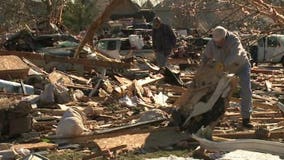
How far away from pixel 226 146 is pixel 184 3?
507cm

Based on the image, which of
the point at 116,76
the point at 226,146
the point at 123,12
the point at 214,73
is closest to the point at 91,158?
the point at 226,146

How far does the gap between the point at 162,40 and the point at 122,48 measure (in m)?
9.00

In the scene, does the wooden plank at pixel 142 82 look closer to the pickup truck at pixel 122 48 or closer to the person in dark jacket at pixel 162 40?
the person in dark jacket at pixel 162 40

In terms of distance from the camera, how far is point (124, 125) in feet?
30.5

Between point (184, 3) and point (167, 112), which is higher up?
point (184, 3)

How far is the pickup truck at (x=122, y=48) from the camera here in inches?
964

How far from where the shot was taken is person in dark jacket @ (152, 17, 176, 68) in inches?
680

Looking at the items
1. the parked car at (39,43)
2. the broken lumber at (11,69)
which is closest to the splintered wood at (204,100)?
the broken lumber at (11,69)

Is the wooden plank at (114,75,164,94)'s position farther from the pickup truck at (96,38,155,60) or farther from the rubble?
the pickup truck at (96,38,155,60)

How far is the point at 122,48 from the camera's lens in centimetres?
2612

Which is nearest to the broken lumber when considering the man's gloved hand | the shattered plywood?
the shattered plywood

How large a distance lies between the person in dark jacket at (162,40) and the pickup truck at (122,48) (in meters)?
6.16

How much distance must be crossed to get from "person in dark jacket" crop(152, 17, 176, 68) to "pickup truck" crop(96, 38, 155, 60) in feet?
20.2

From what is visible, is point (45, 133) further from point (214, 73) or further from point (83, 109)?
point (214, 73)
